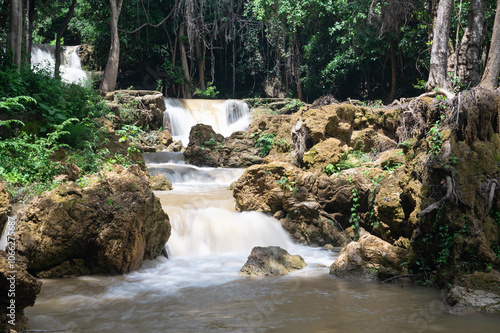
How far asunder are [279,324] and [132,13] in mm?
22722

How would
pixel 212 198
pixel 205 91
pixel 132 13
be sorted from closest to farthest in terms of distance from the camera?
1. pixel 212 198
2. pixel 132 13
3. pixel 205 91

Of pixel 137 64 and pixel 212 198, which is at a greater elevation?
pixel 137 64

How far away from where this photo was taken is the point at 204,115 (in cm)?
1942

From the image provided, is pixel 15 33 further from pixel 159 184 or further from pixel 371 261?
pixel 371 261

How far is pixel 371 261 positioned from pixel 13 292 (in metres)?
4.24

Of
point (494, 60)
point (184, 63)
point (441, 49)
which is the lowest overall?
point (494, 60)

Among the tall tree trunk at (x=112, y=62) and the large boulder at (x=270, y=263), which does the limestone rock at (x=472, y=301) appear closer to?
the large boulder at (x=270, y=263)

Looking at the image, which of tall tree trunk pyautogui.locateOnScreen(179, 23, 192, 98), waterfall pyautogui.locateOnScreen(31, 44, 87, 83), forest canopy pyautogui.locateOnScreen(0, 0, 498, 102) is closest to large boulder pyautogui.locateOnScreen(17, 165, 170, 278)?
forest canopy pyautogui.locateOnScreen(0, 0, 498, 102)

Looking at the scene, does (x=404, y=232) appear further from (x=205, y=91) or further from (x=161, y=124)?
(x=205, y=91)

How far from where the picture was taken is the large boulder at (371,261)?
201 inches

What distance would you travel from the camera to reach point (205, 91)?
2431cm

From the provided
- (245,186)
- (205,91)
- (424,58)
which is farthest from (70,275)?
(205,91)

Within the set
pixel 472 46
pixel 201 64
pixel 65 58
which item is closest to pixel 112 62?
pixel 65 58

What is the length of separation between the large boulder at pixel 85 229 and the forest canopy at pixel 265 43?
12.1 metres
